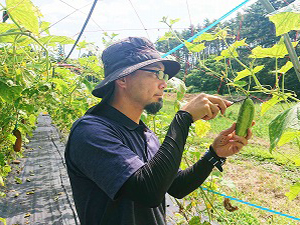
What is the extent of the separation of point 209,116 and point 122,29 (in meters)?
1.71

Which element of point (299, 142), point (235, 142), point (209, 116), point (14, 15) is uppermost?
point (14, 15)

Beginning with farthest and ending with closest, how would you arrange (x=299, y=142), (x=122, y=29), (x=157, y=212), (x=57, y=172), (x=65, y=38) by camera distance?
(x=57, y=172) → (x=122, y=29) → (x=65, y=38) → (x=157, y=212) → (x=299, y=142)

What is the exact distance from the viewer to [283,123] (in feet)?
2.35

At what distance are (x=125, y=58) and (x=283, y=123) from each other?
0.92 metres

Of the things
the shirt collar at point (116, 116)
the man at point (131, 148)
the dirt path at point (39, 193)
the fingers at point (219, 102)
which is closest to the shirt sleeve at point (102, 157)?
the man at point (131, 148)

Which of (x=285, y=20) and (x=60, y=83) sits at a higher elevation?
(x=285, y=20)

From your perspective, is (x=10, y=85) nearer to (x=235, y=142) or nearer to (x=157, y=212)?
(x=157, y=212)

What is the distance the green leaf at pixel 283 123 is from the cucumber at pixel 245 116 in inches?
12.1

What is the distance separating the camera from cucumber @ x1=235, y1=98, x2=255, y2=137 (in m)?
1.07

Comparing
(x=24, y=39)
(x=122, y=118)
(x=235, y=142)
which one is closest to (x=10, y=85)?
(x=24, y=39)

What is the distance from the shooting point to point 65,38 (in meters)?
1.49

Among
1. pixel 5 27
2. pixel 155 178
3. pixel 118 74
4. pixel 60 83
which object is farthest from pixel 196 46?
pixel 60 83

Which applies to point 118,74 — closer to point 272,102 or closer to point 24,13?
point 24,13

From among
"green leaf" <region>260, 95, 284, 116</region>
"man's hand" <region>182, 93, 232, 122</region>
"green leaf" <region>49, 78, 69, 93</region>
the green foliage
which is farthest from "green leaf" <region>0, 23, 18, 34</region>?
"green leaf" <region>260, 95, 284, 116</region>
